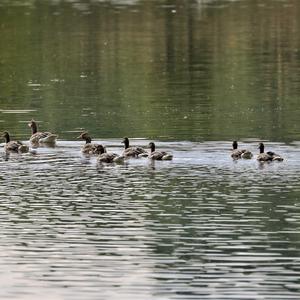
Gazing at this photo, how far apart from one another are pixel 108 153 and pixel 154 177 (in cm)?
337

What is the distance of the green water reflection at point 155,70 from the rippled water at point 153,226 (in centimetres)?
476

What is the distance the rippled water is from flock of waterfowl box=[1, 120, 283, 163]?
24 cm

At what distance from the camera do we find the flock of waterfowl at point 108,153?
38.5 metres

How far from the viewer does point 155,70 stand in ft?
214

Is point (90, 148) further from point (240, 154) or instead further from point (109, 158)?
point (240, 154)

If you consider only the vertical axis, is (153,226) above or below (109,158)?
below

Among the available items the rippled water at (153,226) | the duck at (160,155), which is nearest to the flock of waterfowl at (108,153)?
the duck at (160,155)

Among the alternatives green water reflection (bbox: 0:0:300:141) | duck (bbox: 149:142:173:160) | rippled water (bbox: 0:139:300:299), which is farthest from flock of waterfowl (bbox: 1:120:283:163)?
green water reflection (bbox: 0:0:300:141)

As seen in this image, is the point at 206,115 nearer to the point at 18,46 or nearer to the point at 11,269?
the point at 11,269

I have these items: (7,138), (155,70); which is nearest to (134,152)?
(7,138)

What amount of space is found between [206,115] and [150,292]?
23397 mm

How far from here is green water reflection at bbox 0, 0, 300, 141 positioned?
155ft

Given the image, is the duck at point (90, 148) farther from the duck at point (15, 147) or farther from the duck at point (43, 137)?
the duck at point (15, 147)

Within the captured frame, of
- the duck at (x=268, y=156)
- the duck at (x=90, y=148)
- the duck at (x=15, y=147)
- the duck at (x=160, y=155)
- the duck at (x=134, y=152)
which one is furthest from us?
the duck at (x=15, y=147)
